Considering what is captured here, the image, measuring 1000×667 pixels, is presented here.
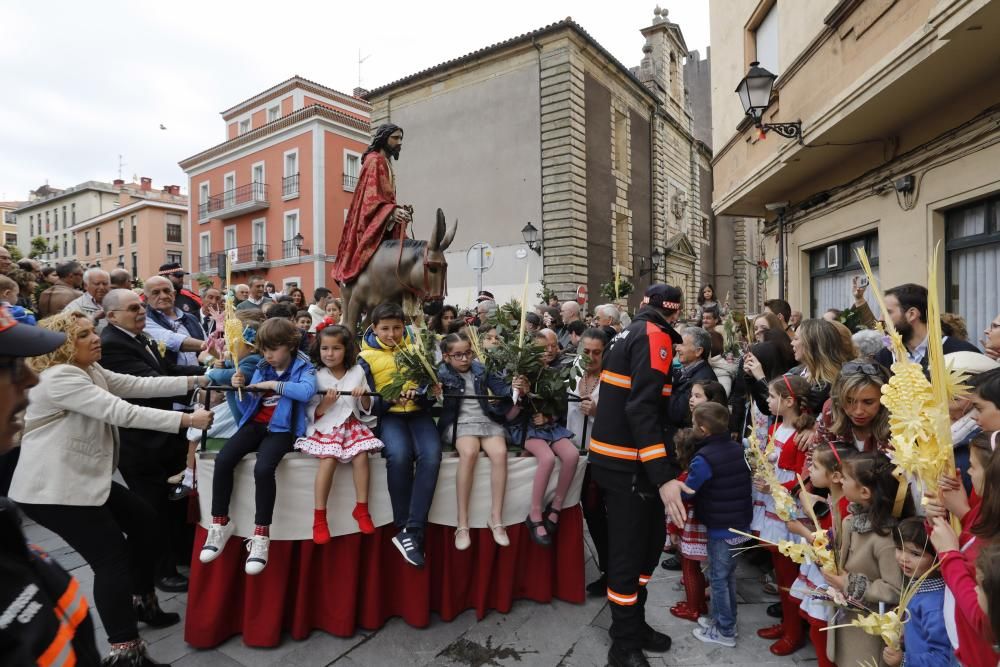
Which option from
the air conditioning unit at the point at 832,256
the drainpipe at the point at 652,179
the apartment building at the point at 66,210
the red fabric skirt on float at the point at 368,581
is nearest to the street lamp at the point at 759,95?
the air conditioning unit at the point at 832,256

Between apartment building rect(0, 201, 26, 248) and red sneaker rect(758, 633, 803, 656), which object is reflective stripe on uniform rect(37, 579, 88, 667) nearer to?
red sneaker rect(758, 633, 803, 656)

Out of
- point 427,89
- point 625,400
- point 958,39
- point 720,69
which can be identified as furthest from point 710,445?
point 427,89

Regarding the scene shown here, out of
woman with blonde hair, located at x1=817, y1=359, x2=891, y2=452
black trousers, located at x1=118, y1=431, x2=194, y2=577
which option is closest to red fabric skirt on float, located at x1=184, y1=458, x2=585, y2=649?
black trousers, located at x1=118, y1=431, x2=194, y2=577

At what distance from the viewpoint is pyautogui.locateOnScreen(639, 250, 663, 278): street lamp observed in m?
25.0

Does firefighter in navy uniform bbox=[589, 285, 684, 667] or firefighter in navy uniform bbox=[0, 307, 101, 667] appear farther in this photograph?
firefighter in navy uniform bbox=[589, 285, 684, 667]

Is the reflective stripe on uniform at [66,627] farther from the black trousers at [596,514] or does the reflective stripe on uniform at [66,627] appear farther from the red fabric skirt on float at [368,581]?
the black trousers at [596,514]

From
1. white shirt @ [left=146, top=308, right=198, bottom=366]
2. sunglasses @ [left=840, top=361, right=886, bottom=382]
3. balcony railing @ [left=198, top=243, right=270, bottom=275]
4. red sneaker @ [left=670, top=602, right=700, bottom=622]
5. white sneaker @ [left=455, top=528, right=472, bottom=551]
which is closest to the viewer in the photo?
sunglasses @ [left=840, top=361, right=886, bottom=382]

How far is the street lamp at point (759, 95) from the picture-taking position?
8.17 metres

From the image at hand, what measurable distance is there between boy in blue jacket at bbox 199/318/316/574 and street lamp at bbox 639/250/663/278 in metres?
22.8

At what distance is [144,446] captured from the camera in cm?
381

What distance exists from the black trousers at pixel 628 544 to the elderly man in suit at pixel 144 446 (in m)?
3.05

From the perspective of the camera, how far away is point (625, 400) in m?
3.31

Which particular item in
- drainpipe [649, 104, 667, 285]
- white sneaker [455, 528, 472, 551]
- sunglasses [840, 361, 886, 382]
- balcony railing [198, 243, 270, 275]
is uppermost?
drainpipe [649, 104, 667, 285]

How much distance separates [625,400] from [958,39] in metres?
5.04
